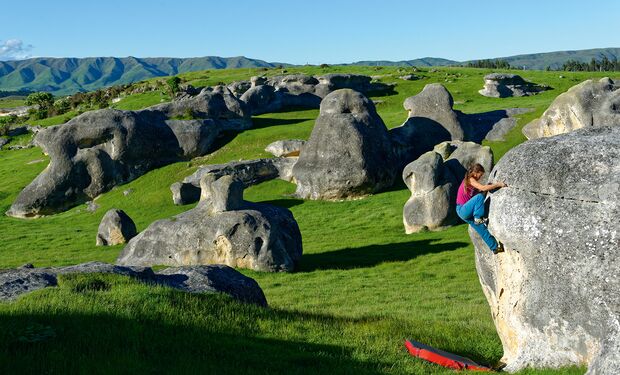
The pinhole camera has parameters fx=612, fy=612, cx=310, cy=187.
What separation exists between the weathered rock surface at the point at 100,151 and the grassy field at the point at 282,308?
2.01 metres

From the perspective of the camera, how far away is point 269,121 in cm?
7388

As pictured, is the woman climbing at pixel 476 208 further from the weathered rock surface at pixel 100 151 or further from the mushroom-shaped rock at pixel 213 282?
the weathered rock surface at pixel 100 151

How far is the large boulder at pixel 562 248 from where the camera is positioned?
11648 millimetres

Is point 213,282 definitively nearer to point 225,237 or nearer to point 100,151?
point 225,237

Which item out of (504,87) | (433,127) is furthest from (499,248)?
(504,87)

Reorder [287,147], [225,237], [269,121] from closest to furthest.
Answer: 1. [225,237]
2. [287,147]
3. [269,121]

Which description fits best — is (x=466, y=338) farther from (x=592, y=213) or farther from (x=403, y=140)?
(x=403, y=140)

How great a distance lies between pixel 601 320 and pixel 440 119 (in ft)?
154

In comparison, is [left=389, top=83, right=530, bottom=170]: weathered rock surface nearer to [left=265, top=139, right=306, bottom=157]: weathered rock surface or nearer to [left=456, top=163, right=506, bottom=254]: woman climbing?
[left=265, top=139, right=306, bottom=157]: weathered rock surface

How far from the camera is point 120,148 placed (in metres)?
58.4

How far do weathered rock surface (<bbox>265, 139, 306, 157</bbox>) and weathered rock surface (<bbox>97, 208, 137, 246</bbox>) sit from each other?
18.8 metres

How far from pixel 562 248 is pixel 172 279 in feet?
34.2

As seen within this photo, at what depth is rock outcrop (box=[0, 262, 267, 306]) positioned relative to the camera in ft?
50.7

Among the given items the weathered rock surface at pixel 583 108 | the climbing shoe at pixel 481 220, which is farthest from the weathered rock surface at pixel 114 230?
the weathered rock surface at pixel 583 108
